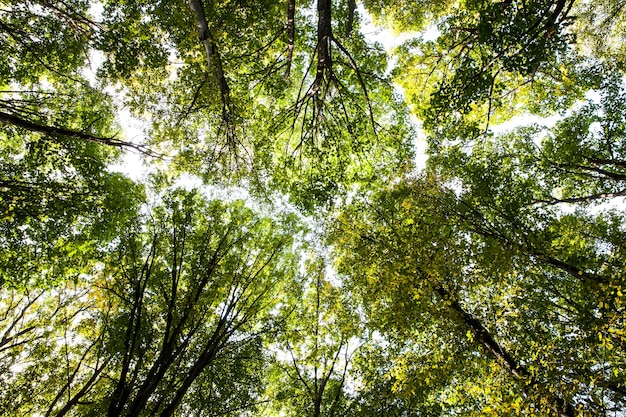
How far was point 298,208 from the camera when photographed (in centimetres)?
1157

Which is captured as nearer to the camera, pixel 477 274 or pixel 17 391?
pixel 477 274

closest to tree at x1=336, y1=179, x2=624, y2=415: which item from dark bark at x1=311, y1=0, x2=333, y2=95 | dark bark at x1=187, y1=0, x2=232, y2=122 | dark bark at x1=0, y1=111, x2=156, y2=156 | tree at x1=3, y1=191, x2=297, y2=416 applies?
tree at x1=3, y1=191, x2=297, y2=416

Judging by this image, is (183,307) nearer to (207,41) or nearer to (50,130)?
(50,130)

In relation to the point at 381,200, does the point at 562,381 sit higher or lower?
lower

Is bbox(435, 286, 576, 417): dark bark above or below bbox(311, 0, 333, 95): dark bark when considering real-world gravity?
below

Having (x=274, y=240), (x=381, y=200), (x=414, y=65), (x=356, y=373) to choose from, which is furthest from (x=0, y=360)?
(x=414, y=65)

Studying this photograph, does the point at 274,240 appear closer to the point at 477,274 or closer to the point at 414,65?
the point at 477,274

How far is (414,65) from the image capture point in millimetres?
11344

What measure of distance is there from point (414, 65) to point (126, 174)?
488 inches

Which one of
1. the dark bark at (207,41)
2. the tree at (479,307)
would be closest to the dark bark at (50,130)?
the dark bark at (207,41)

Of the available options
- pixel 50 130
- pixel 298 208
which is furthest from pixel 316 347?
pixel 50 130

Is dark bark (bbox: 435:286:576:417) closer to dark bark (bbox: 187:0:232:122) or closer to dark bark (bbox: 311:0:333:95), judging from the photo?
dark bark (bbox: 311:0:333:95)

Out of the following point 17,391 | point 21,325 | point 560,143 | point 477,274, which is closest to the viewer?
point 477,274

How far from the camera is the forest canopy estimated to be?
7.28 metres
